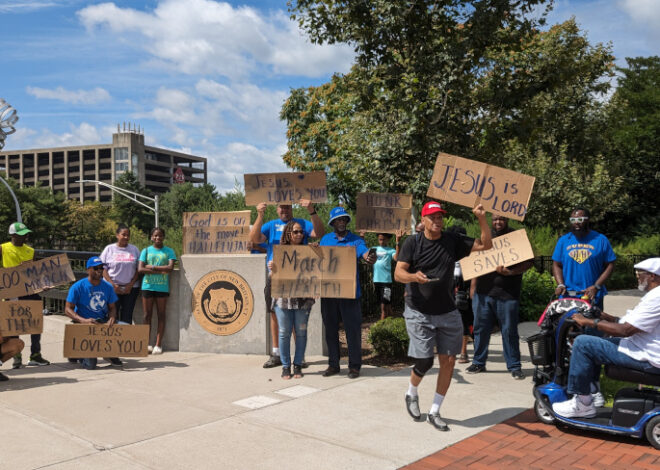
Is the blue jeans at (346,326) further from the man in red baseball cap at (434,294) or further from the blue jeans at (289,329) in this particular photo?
the man in red baseball cap at (434,294)

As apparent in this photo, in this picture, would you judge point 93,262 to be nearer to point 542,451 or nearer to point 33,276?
point 33,276

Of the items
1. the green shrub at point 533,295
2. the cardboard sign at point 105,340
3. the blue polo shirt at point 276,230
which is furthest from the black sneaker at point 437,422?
the green shrub at point 533,295

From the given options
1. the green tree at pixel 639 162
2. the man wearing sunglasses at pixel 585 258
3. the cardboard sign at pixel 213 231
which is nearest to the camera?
the man wearing sunglasses at pixel 585 258

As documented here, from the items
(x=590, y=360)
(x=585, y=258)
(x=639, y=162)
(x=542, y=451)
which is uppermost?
(x=639, y=162)

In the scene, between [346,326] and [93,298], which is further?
[93,298]

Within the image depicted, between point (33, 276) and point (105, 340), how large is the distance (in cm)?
118

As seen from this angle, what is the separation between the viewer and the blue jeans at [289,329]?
6.89 metres

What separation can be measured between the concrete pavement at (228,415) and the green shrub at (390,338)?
542 mm

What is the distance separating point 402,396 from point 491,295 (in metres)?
1.74

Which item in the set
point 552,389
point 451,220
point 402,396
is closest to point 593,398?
point 552,389

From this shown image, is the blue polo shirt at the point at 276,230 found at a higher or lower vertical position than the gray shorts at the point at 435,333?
higher

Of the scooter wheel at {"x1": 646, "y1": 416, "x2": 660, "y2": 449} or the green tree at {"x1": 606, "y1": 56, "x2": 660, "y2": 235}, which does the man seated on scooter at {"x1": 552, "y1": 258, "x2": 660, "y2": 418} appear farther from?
the green tree at {"x1": 606, "y1": 56, "x2": 660, "y2": 235}

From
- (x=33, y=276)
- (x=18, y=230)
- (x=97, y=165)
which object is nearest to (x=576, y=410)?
(x=33, y=276)

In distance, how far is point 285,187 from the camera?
7703 mm
